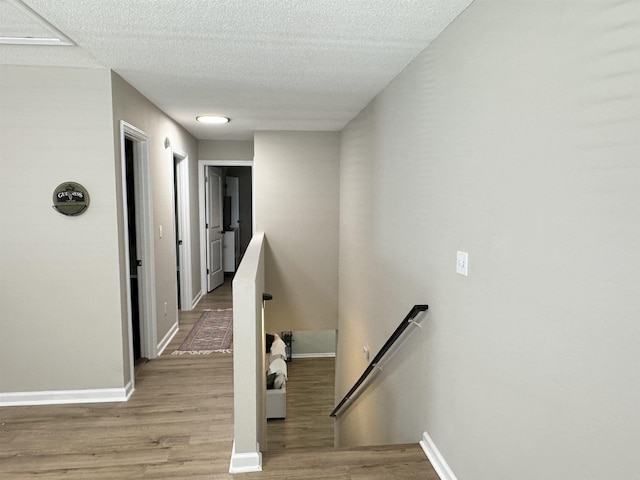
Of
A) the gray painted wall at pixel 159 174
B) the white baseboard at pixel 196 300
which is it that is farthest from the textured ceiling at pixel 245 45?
the white baseboard at pixel 196 300

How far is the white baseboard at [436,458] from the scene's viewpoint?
2047mm

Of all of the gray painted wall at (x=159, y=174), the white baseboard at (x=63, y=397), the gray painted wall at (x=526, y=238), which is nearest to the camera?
the gray painted wall at (x=526, y=238)

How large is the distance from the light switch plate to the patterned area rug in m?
2.86

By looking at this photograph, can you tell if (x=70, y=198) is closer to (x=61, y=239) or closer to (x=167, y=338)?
(x=61, y=239)

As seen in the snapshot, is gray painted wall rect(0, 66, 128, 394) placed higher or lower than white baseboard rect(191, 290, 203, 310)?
higher

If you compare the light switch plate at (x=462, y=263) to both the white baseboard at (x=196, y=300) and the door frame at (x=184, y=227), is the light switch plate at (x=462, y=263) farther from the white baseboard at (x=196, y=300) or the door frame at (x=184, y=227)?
the white baseboard at (x=196, y=300)

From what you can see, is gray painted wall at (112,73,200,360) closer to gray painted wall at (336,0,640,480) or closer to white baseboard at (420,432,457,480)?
gray painted wall at (336,0,640,480)

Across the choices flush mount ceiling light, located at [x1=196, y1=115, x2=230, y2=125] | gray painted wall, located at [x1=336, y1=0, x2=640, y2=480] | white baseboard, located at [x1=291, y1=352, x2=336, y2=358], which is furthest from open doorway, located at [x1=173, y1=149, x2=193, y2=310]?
gray painted wall, located at [x1=336, y1=0, x2=640, y2=480]

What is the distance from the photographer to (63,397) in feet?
9.80

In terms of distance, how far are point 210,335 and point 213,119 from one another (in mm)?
2424

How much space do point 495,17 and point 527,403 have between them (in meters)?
1.47

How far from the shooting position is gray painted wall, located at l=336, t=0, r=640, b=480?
1.04 metres

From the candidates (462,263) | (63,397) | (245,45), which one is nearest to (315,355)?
(63,397)

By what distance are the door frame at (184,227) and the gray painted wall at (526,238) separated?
3557 millimetres
